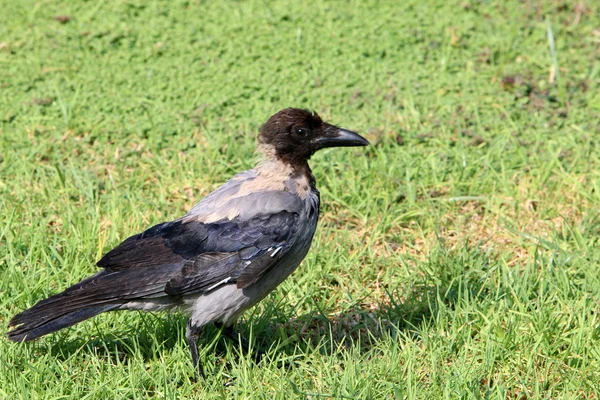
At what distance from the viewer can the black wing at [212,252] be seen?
15.1 ft

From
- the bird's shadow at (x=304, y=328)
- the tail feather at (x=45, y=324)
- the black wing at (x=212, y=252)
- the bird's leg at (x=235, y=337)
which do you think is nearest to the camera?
the tail feather at (x=45, y=324)

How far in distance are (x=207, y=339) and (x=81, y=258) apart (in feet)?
3.57

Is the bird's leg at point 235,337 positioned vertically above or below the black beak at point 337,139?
below

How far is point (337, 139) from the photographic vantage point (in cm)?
502

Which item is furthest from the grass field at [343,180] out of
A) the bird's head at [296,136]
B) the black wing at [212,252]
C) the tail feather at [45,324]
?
the bird's head at [296,136]

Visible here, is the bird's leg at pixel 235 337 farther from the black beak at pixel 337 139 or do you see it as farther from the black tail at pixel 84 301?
the black beak at pixel 337 139

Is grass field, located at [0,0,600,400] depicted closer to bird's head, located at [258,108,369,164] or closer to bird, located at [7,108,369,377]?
bird, located at [7,108,369,377]

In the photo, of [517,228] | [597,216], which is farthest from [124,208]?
[597,216]

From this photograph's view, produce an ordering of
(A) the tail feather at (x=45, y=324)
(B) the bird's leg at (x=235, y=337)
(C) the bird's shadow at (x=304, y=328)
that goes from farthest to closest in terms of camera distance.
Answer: (B) the bird's leg at (x=235, y=337)
(C) the bird's shadow at (x=304, y=328)
(A) the tail feather at (x=45, y=324)

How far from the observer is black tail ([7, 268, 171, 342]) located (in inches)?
176

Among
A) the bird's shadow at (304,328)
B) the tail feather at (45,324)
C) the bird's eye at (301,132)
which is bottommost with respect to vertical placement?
the bird's shadow at (304,328)

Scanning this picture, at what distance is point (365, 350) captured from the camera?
5070 millimetres

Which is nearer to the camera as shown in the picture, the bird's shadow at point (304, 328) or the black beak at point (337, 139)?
the bird's shadow at point (304, 328)

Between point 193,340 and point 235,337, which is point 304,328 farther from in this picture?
point 193,340
